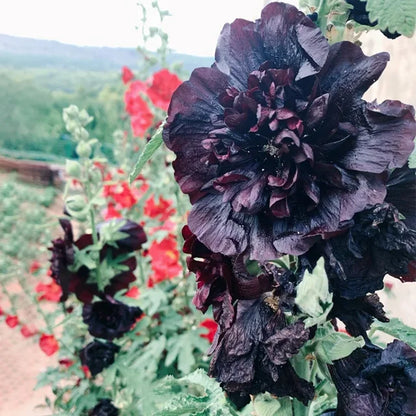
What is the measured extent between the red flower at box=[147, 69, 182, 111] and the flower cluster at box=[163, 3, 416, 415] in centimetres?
105

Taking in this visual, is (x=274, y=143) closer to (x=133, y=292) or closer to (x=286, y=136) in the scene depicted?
(x=286, y=136)

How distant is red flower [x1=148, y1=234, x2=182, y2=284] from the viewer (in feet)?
4.85

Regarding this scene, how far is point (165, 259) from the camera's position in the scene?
4.86 feet

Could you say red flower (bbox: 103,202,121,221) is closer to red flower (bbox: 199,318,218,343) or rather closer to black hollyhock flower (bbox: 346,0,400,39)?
red flower (bbox: 199,318,218,343)

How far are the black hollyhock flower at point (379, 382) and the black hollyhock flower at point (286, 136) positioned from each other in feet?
0.48

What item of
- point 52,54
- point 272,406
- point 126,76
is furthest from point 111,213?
point 52,54

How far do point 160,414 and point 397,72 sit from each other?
1704 mm

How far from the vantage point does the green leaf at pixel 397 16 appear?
0.42 meters

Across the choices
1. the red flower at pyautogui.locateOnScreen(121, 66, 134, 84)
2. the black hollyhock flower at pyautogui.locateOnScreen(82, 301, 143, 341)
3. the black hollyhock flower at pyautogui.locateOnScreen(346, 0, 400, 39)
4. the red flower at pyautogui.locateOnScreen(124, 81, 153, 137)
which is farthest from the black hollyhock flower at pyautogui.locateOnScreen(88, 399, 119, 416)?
the red flower at pyautogui.locateOnScreen(121, 66, 134, 84)

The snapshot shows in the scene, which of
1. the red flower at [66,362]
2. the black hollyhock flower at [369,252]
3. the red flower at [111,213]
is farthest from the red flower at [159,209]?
the black hollyhock flower at [369,252]

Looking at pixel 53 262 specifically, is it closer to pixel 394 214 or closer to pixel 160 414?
pixel 160 414

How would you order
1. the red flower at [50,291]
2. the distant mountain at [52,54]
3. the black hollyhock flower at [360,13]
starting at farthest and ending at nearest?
the distant mountain at [52,54]
the red flower at [50,291]
the black hollyhock flower at [360,13]

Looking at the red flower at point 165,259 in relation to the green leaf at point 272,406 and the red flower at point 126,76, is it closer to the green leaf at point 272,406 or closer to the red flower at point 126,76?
the red flower at point 126,76

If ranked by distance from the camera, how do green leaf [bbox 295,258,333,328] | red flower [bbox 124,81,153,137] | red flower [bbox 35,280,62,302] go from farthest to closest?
red flower [bbox 124,81,153,137]
red flower [bbox 35,280,62,302]
green leaf [bbox 295,258,333,328]
